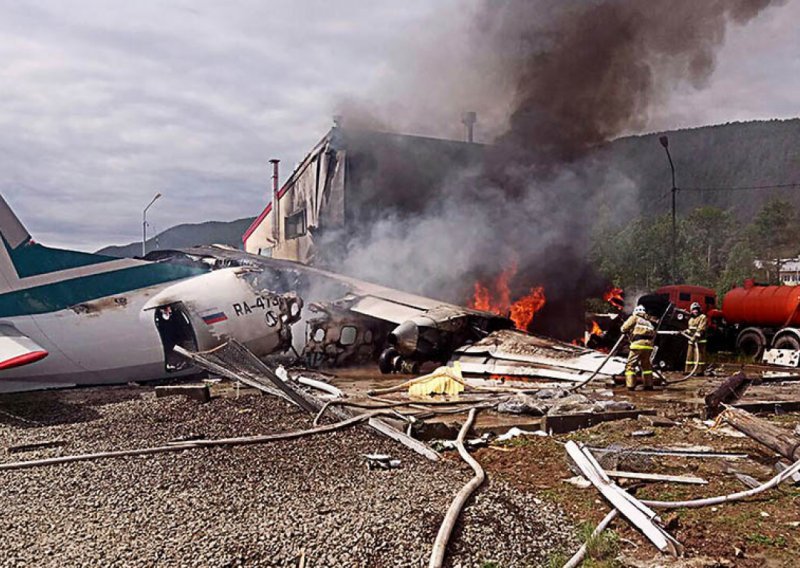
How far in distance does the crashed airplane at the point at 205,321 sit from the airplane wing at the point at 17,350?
27 millimetres

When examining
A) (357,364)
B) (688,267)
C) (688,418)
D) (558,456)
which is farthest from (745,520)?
(688,267)

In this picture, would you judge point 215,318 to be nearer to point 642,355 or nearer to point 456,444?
point 456,444

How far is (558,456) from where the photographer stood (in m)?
7.75

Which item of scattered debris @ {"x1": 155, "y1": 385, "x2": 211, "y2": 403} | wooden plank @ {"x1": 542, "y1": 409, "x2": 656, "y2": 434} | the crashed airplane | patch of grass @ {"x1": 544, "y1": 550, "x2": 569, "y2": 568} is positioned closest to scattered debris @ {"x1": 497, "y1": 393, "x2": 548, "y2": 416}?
wooden plank @ {"x1": 542, "y1": 409, "x2": 656, "y2": 434}

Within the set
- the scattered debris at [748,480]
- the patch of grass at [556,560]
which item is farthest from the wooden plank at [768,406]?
the patch of grass at [556,560]

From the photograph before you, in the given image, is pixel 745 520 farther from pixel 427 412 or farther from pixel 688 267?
pixel 688 267

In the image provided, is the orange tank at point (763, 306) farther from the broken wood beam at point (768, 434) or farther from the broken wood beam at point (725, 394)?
the broken wood beam at point (768, 434)

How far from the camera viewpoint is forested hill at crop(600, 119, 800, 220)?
365 feet

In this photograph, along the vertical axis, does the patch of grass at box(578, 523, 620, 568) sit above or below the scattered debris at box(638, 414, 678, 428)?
above

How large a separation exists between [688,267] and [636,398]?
43595 millimetres

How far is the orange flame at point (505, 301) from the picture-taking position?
74.8 feet

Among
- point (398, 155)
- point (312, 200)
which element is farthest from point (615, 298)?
point (312, 200)

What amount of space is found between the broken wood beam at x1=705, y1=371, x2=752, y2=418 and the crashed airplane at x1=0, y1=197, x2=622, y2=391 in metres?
3.24

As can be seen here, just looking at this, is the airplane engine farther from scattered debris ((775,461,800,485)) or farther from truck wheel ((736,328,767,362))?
truck wheel ((736,328,767,362))
